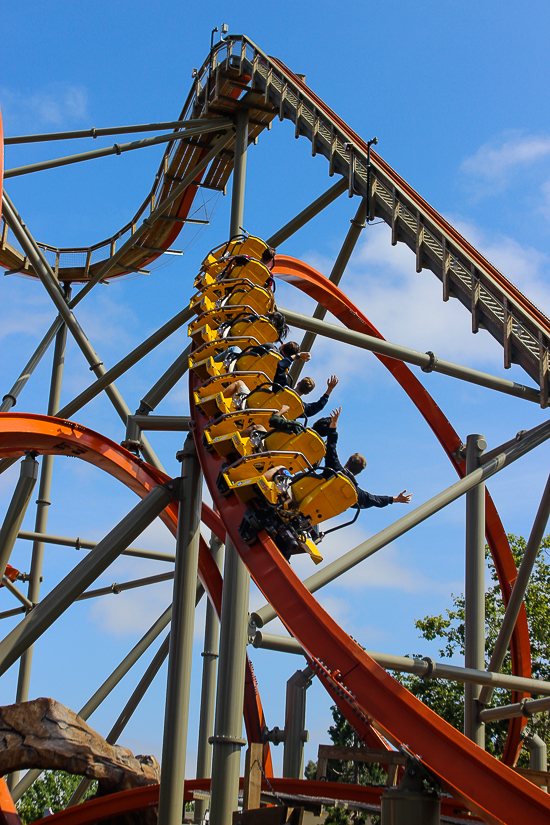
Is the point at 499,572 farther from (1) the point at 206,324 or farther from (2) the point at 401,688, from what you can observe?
(2) the point at 401,688

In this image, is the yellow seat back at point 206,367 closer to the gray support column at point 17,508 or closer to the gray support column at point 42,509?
the gray support column at point 17,508

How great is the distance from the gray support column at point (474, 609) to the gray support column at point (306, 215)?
392 centimetres

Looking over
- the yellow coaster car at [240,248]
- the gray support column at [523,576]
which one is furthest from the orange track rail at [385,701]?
the yellow coaster car at [240,248]

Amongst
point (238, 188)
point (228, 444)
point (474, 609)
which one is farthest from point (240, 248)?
point (474, 609)

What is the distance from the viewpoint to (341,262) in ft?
32.9

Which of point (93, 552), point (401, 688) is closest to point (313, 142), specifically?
point (93, 552)

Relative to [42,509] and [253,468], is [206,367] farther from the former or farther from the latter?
[42,509]

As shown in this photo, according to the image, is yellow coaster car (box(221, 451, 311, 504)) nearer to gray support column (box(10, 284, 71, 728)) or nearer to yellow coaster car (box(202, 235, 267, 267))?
yellow coaster car (box(202, 235, 267, 267))

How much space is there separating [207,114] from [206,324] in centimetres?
424

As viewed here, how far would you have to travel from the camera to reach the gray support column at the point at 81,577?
20.1ft

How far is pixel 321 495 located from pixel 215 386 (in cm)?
158

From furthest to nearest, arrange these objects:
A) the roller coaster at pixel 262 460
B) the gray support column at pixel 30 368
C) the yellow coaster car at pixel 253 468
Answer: the gray support column at pixel 30 368
the yellow coaster car at pixel 253 468
the roller coaster at pixel 262 460

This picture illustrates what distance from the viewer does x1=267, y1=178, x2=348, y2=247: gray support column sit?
9.67 metres

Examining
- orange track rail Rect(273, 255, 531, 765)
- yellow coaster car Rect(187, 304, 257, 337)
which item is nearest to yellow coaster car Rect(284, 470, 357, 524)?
yellow coaster car Rect(187, 304, 257, 337)
